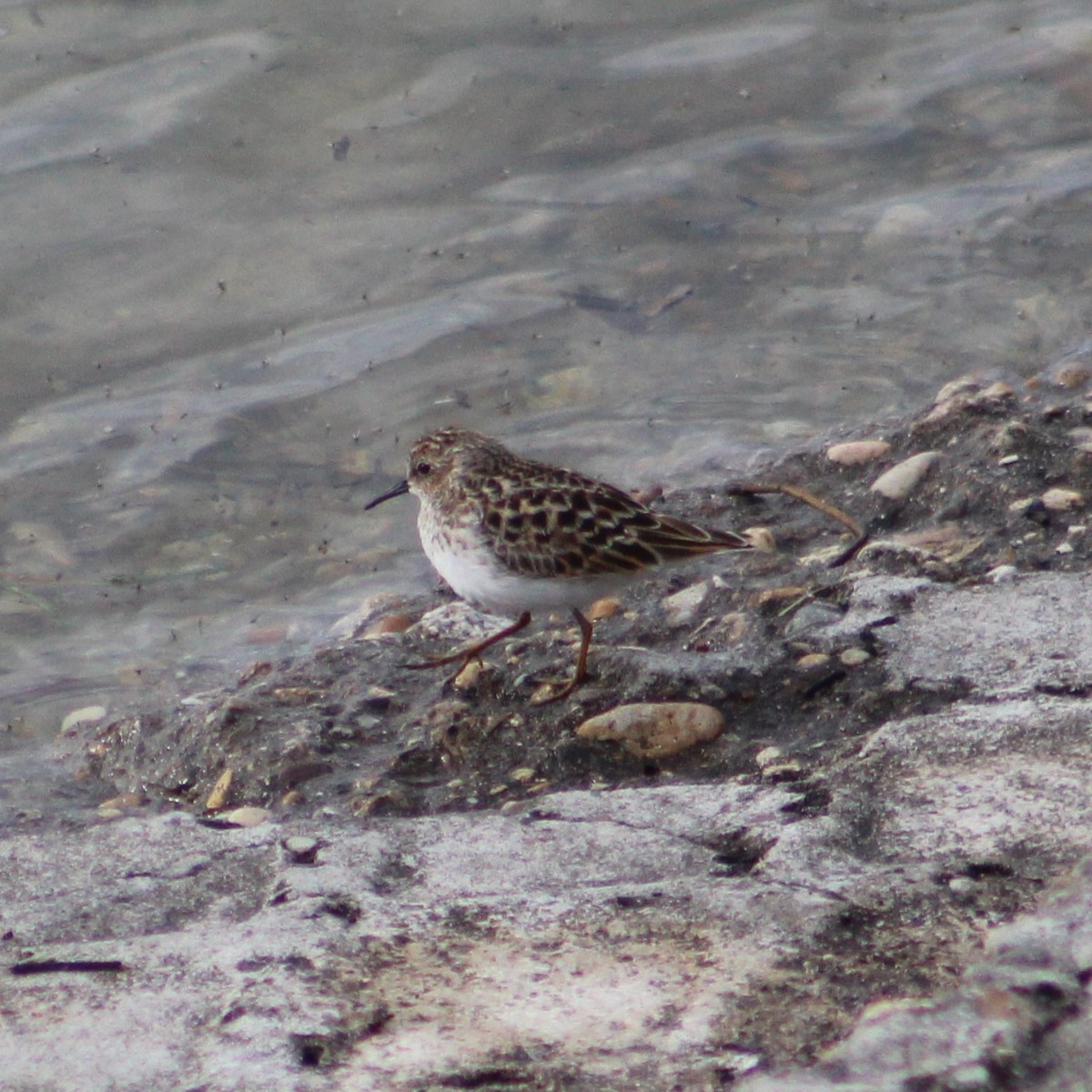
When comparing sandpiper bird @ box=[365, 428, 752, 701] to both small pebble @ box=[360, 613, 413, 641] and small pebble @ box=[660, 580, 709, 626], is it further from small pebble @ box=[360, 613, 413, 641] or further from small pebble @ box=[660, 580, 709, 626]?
small pebble @ box=[360, 613, 413, 641]

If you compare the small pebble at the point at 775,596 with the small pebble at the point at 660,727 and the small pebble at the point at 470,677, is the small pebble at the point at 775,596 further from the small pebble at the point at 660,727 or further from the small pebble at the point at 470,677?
the small pebble at the point at 470,677

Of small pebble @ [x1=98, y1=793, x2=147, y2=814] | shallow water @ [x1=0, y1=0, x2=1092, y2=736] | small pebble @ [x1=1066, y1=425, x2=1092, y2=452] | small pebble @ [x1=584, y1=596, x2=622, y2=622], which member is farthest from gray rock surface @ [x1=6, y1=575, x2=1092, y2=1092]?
shallow water @ [x1=0, y1=0, x2=1092, y2=736]

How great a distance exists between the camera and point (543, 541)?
14.8 feet

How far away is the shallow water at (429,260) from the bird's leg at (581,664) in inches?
58.8

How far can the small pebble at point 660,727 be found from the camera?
13.3 ft

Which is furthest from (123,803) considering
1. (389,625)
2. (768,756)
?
(768,756)

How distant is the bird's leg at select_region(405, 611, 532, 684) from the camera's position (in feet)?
15.7

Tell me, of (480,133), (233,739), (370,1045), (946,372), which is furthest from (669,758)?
(480,133)

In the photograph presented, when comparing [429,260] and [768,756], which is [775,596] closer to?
[768,756]

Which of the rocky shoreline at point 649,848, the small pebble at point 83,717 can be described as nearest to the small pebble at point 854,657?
the rocky shoreline at point 649,848

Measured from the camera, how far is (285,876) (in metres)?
3.24

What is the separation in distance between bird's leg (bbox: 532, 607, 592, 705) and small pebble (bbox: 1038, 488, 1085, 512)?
60.3 inches

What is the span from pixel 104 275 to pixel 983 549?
4.93 metres

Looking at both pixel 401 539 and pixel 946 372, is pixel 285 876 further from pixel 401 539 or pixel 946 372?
pixel 946 372
